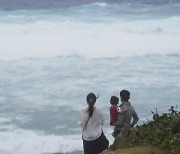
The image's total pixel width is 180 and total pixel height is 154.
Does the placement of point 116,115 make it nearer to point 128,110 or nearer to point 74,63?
point 128,110

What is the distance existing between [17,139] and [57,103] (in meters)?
3.63

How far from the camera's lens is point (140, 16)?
39312 millimetres

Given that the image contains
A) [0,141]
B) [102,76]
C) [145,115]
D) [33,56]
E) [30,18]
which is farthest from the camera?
[30,18]

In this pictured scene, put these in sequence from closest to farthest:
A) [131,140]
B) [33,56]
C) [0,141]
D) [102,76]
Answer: [131,140], [0,141], [102,76], [33,56]

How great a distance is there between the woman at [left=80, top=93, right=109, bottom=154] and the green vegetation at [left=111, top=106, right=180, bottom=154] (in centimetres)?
36

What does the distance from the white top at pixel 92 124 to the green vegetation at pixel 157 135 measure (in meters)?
0.36

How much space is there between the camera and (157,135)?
6.32 meters

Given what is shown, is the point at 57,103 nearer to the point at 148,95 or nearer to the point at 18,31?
the point at 148,95

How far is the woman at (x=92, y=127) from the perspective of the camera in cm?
694

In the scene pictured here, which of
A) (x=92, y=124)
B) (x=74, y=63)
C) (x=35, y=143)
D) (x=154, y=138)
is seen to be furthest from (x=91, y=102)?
(x=74, y=63)

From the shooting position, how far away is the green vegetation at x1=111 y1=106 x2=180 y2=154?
6.11m

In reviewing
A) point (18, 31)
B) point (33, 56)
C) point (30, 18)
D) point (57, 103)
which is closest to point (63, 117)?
point (57, 103)

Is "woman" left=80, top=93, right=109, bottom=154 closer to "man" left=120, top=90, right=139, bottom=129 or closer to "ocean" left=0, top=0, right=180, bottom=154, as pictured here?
"man" left=120, top=90, right=139, bottom=129

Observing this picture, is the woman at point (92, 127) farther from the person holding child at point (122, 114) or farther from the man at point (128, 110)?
the man at point (128, 110)
